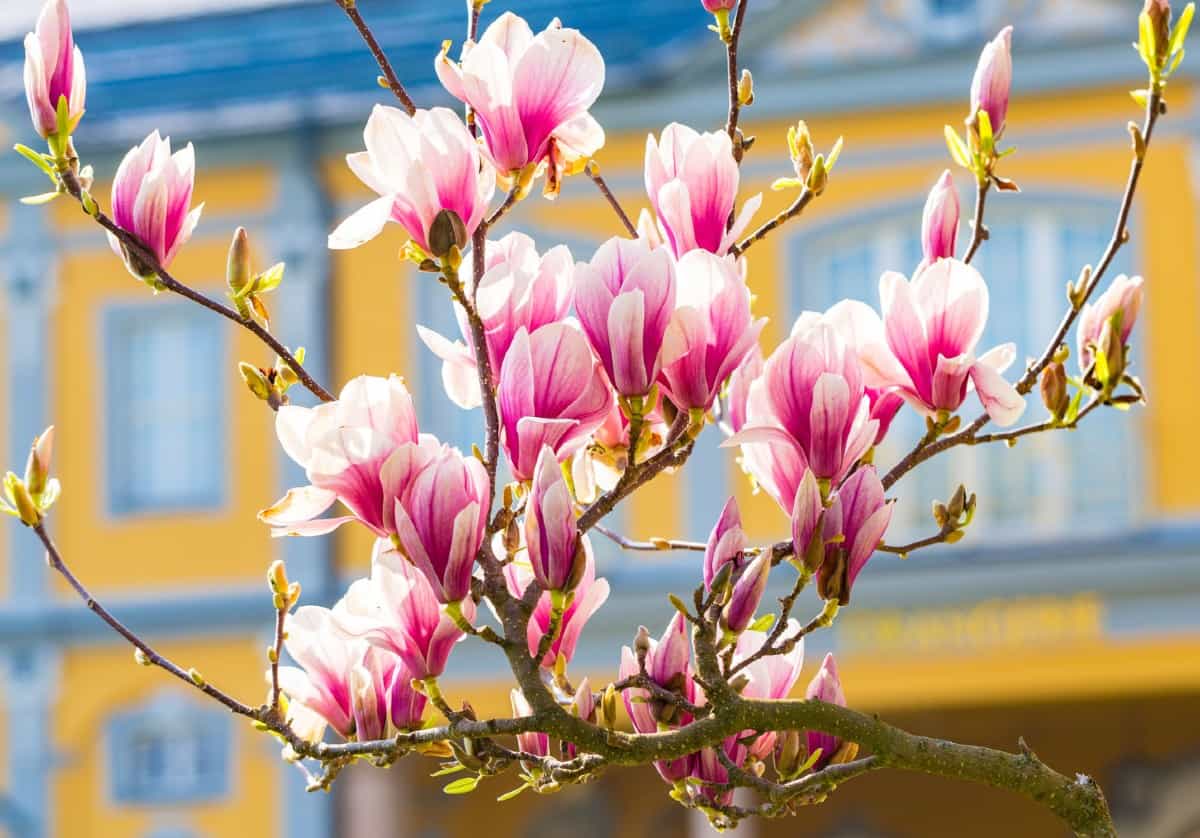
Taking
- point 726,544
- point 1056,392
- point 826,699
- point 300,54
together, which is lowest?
point 826,699

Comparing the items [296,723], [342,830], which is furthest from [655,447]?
[342,830]

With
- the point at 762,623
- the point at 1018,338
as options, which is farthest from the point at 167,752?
the point at 762,623

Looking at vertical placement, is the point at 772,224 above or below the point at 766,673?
above

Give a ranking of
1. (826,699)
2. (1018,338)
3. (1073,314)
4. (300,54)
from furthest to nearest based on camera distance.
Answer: (300,54) < (1018,338) < (826,699) < (1073,314)

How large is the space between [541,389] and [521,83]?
25 cm

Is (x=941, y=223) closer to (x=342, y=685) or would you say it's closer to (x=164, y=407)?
(x=342, y=685)

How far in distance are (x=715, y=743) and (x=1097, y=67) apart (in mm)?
9922

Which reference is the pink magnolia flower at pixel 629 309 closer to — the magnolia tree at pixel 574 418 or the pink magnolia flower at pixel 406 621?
the magnolia tree at pixel 574 418

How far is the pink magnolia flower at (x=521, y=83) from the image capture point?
5.05 feet

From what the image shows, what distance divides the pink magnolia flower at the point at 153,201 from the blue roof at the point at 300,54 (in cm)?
1002

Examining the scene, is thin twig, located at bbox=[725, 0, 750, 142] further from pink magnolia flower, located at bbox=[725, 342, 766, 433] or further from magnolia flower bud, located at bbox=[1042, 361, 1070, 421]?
magnolia flower bud, located at bbox=[1042, 361, 1070, 421]

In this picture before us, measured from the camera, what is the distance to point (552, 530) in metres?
1.44

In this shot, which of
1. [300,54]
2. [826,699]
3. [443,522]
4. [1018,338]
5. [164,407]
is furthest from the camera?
[300,54]

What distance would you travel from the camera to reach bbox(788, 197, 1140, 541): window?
34.8 feet
